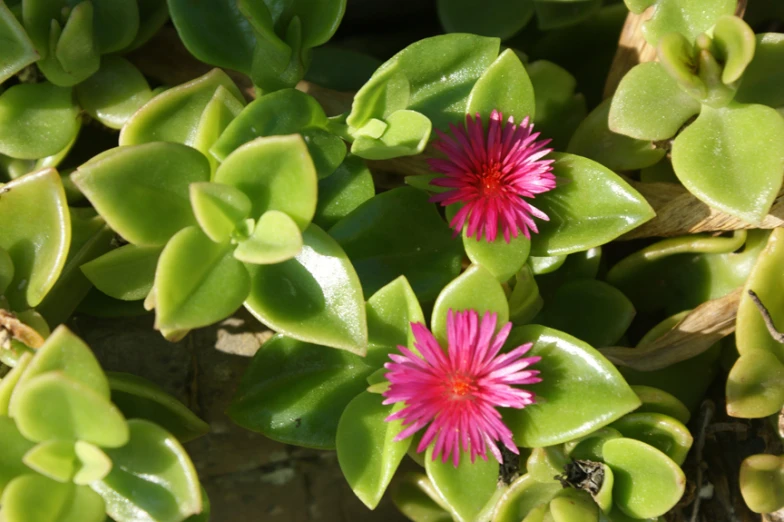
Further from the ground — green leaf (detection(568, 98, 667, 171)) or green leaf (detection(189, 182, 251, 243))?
green leaf (detection(189, 182, 251, 243))

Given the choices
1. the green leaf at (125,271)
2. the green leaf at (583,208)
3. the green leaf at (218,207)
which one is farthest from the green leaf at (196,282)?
the green leaf at (583,208)

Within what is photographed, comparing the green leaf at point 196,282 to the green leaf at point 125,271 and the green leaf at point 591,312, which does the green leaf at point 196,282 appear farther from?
the green leaf at point 591,312

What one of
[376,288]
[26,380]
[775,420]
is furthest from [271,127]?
[775,420]

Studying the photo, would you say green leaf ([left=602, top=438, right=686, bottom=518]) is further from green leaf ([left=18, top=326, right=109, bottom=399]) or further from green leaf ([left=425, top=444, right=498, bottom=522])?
green leaf ([left=18, top=326, right=109, bottom=399])

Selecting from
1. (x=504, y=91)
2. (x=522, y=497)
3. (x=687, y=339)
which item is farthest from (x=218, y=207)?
(x=687, y=339)

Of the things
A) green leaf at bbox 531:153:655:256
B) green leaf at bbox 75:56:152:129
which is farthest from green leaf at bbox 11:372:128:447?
green leaf at bbox 531:153:655:256

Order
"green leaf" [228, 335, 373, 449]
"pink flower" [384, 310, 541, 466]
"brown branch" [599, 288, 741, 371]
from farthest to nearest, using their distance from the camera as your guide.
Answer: "brown branch" [599, 288, 741, 371] < "green leaf" [228, 335, 373, 449] < "pink flower" [384, 310, 541, 466]
